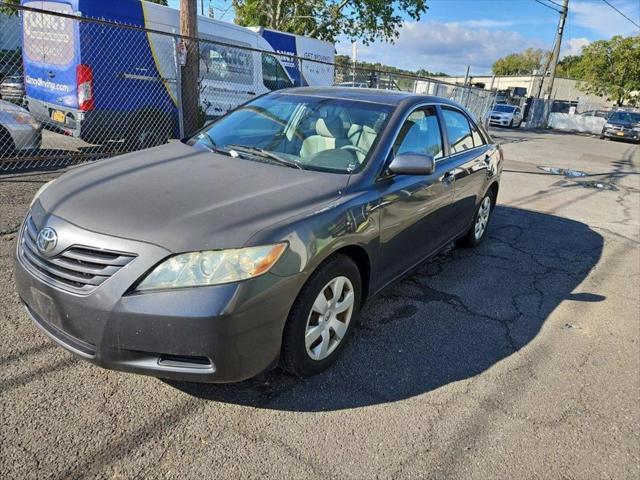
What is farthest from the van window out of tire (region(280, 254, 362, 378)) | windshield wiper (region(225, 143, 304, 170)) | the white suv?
the white suv

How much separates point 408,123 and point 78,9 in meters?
6.28

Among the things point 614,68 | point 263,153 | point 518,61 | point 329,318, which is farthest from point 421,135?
point 518,61

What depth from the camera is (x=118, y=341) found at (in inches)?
83.0

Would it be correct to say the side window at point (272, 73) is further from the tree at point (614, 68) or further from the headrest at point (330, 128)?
the tree at point (614, 68)

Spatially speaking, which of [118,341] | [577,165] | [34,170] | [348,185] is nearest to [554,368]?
[348,185]

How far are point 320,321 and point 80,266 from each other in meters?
1.25

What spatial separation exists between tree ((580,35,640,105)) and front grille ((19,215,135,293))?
1743 inches

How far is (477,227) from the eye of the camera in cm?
527

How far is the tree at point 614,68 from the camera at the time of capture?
36244 mm

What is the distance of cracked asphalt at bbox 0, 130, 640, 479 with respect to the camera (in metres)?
2.14

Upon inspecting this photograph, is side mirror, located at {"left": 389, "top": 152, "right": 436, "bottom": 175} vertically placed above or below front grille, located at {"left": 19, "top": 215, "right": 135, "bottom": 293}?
above

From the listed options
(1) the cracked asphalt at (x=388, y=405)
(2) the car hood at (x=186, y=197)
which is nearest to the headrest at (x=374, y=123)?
(2) the car hood at (x=186, y=197)

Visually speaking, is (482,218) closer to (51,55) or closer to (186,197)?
(186,197)

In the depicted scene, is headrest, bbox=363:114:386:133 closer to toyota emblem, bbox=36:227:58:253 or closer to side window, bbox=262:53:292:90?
toyota emblem, bbox=36:227:58:253
